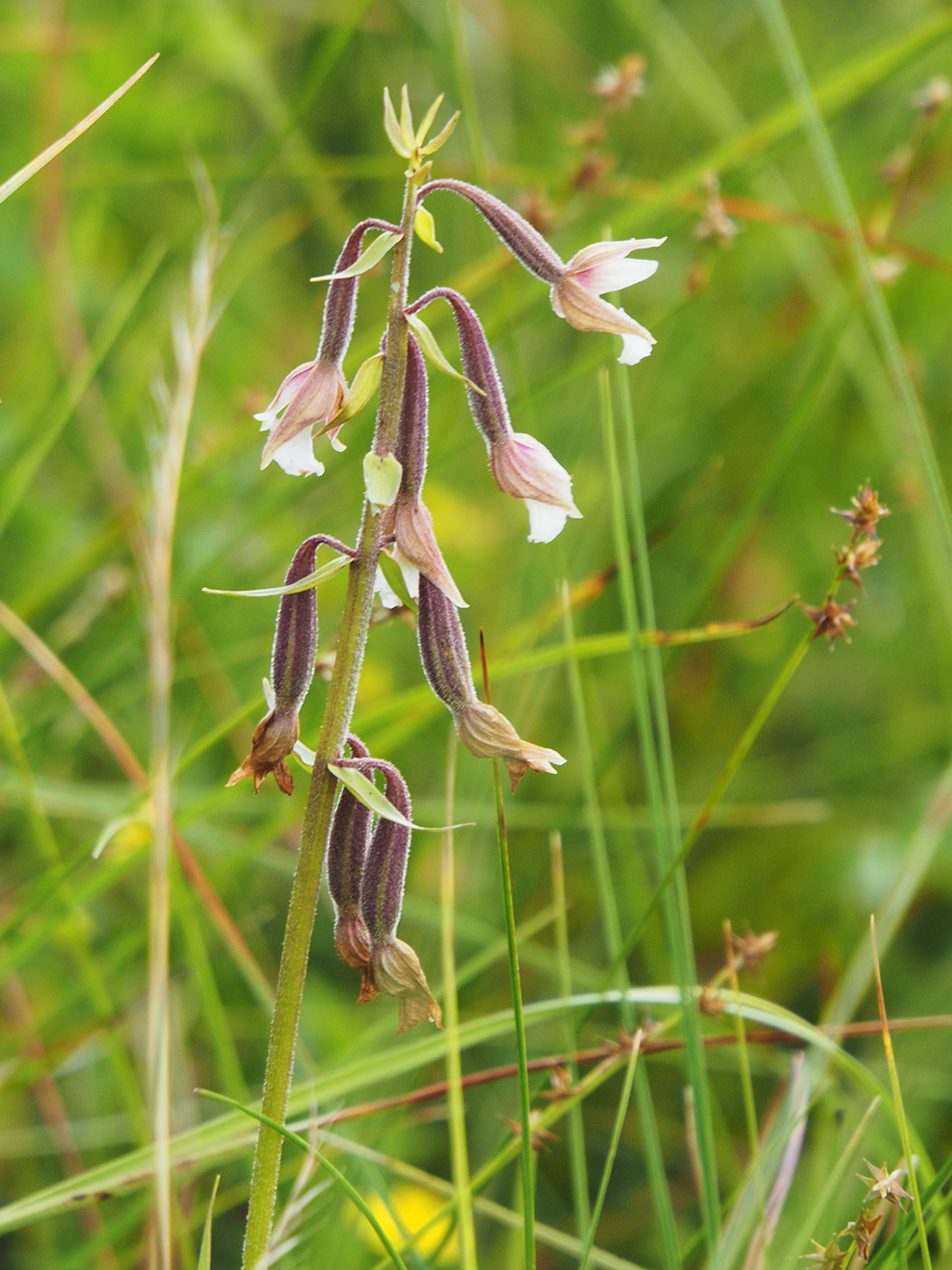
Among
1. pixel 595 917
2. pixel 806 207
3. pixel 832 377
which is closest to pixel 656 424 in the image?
pixel 832 377

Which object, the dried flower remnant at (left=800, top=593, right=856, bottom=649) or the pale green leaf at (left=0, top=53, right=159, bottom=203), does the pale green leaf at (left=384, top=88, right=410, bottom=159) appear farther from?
the dried flower remnant at (left=800, top=593, right=856, bottom=649)

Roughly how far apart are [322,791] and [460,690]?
17cm

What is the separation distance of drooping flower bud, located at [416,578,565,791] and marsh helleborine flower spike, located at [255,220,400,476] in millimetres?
178

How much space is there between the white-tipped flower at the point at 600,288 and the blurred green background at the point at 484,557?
656mm

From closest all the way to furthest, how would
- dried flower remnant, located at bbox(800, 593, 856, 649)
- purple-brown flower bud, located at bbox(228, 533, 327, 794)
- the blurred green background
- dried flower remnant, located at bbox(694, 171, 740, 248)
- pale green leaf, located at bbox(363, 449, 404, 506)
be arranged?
pale green leaf, located at bbox(363, 449, 404, 506), purple-brown flower bud, located at bbox(228, 533, 327, 794), dried flower remnant, located at bbox(800, 593, 856, 649), dried flower remnant, located at bbox(694, 171, 740, 248), the blurred green background

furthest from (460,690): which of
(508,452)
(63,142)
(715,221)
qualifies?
(715,221)

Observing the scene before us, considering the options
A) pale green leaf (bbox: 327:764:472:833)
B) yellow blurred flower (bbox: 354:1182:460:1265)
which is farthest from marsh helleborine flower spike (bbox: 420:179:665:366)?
yellow blurred flower (bbox: 354:1182:460:1265)

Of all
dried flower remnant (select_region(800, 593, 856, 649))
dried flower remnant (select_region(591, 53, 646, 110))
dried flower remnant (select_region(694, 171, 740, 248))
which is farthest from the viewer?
dried flower remnant (select_region(591, 53, 646, 110))

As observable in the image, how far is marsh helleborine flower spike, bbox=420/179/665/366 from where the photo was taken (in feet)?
3.70

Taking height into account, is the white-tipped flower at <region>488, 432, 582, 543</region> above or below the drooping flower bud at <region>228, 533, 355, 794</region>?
above

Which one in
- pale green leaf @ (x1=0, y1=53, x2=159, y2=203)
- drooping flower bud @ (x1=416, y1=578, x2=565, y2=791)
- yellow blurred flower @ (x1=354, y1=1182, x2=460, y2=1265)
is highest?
pale green leaf @ (x1=0, y1=53, x2=159, y2=203)

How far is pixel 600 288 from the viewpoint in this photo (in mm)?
1157

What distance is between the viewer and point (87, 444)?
308 centimetres

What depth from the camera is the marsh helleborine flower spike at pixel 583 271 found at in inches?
44.4
